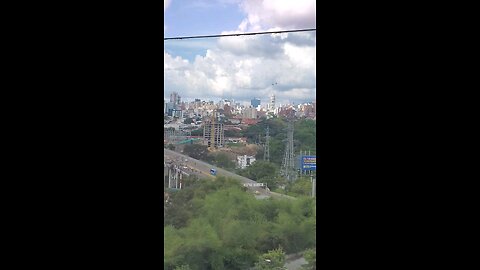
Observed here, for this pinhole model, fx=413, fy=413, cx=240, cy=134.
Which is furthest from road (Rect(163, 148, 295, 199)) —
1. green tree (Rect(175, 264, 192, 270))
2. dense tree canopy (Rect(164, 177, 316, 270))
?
green tree (Rect(175, 264, 192, 270))

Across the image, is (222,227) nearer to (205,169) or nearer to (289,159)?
(205,169)

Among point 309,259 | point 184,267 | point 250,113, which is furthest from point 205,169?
point 309,259

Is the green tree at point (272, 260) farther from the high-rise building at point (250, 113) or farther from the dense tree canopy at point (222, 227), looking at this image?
the high-rise building at point (250, 113)

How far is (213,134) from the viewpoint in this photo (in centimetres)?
166

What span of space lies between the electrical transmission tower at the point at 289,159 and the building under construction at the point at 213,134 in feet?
0.84

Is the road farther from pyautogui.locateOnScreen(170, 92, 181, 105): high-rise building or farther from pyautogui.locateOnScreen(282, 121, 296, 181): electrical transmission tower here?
pyautogui.locateOnScreen(170, 92, 181, 105): high-rise building

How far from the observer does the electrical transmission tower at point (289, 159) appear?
1.54 m

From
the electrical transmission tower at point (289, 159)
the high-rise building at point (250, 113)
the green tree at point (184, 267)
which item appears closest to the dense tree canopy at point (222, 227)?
the green tree at point (184, 267)
